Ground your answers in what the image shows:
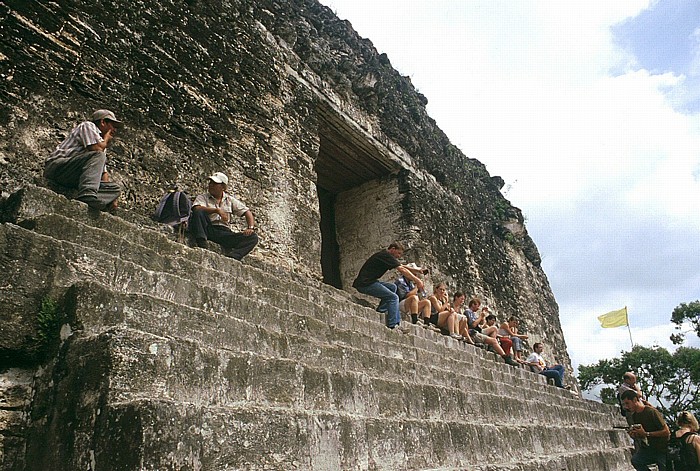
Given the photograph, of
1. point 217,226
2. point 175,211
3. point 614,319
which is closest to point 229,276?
point 217,226

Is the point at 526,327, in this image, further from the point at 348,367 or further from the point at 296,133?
the point at 348,367

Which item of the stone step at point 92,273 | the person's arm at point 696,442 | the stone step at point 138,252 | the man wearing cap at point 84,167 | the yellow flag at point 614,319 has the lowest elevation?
the person's arm at point 696,442

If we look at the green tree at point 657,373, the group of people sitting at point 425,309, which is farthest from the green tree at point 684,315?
the group of people sitting at point 425,309

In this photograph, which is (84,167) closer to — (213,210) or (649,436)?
(213,210)

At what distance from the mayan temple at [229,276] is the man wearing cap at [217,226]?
0.25 metres

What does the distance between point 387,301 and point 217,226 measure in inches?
87.5

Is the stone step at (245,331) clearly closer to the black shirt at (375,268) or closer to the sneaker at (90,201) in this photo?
the sneaker at (90,201)

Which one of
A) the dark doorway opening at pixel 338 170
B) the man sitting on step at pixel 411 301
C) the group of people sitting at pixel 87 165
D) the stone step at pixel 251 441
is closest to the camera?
the stone step at pixel 251 441

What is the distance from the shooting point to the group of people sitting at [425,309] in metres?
6.10

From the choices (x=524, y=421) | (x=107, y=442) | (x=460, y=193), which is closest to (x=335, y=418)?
(x=107, y=442)

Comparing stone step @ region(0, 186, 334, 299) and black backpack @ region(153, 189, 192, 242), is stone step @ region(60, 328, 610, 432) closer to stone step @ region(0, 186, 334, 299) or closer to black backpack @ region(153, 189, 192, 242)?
stone step @ region(0, 186, 334, 299)

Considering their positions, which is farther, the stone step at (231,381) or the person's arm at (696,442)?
the person's arm at (696,442)

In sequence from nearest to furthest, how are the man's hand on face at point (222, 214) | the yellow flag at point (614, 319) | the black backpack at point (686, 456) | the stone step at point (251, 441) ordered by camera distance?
the stone step at point (251, 441), the black backpack at point (686, 456), the man's hand on face at point (222, 214), the yellow flag at point (614, 319)

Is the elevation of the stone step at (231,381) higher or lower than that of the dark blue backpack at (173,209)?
lower
